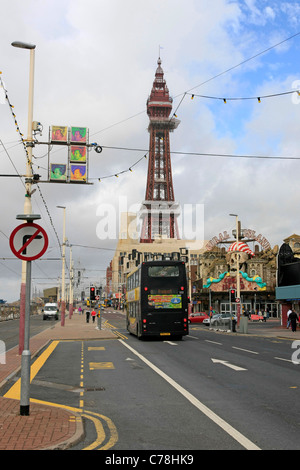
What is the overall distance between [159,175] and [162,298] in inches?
4528

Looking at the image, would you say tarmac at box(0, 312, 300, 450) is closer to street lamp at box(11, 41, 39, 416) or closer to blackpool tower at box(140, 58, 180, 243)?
street lamp at box(11, 41, 39, 416)

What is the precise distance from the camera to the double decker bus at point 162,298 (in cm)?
2566

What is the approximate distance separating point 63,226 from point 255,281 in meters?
33.2

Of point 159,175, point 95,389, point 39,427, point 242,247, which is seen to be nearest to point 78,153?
point 95,389

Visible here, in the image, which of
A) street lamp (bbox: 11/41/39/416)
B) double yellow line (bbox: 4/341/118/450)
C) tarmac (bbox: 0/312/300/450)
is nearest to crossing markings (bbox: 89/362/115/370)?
street lamp (bbox: 11/41/39/416)

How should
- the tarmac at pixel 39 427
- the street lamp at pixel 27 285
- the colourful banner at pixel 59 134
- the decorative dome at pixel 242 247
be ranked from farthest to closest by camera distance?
the decorative dome at pixel 242 247 → the colourful banner at pixel 59 134 → the street lamp at pixel 27 285 → the tarmac at pixel 39 427

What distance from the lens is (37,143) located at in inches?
706

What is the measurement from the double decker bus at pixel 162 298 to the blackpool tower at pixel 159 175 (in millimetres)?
106000

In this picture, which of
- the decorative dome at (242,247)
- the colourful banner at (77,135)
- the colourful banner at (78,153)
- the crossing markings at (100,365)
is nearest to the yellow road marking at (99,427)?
the crossing markings at (100,365)

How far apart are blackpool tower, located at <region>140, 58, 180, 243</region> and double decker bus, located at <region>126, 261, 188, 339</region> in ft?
348

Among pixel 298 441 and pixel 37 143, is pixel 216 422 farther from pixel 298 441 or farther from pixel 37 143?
pixel 37 143

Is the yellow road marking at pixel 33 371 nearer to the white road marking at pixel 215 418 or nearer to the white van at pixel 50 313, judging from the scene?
the white road marking at pixel 215 418

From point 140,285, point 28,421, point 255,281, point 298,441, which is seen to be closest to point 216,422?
point 298,441

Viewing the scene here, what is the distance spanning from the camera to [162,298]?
25.6 metres
